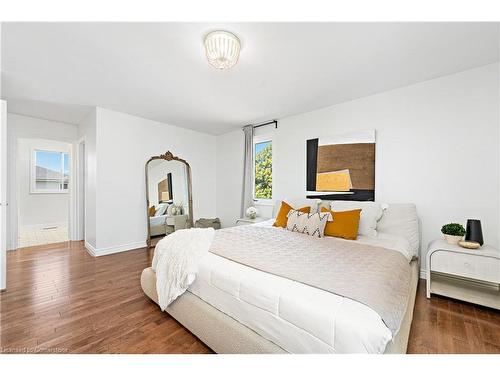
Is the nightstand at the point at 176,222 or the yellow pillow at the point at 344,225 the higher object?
the yellow pillow at the point at 344,225

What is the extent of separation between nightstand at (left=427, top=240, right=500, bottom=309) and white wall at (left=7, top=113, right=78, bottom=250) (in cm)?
583

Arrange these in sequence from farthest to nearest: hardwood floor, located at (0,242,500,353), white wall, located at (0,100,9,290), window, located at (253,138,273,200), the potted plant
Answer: window, located at (253,138,273,200) < white wall, located at (0,100,9,290) < the potted plant < hardwood floor, located at (0,242,500,353)

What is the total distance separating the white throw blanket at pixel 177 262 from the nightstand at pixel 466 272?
2.12 metres

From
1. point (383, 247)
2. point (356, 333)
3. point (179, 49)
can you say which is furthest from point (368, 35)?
point (356, 333)

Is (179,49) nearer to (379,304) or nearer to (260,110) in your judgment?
(260,110)

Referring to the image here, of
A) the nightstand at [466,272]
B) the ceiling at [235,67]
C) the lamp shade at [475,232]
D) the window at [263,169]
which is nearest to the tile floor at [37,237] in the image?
the ceiling at [235,67]

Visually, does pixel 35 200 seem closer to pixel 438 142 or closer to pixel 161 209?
pixel 161 209

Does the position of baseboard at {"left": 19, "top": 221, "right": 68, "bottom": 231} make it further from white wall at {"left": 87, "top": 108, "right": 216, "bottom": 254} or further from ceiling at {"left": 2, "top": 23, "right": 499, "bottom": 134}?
white wall at {"left": 87, "top": 108, "right": 216, "bottom": 254}

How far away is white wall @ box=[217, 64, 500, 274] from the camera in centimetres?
216

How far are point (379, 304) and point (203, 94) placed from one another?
2.86m

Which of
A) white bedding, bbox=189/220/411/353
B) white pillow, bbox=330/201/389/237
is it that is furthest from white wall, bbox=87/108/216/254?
white pillow, bbox=330/201/389/237

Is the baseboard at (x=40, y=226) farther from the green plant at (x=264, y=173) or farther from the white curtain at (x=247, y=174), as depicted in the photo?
the green plant at (x=264, y=173)

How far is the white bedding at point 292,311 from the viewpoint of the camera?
34.7 inches

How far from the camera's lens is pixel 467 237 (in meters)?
2.01
